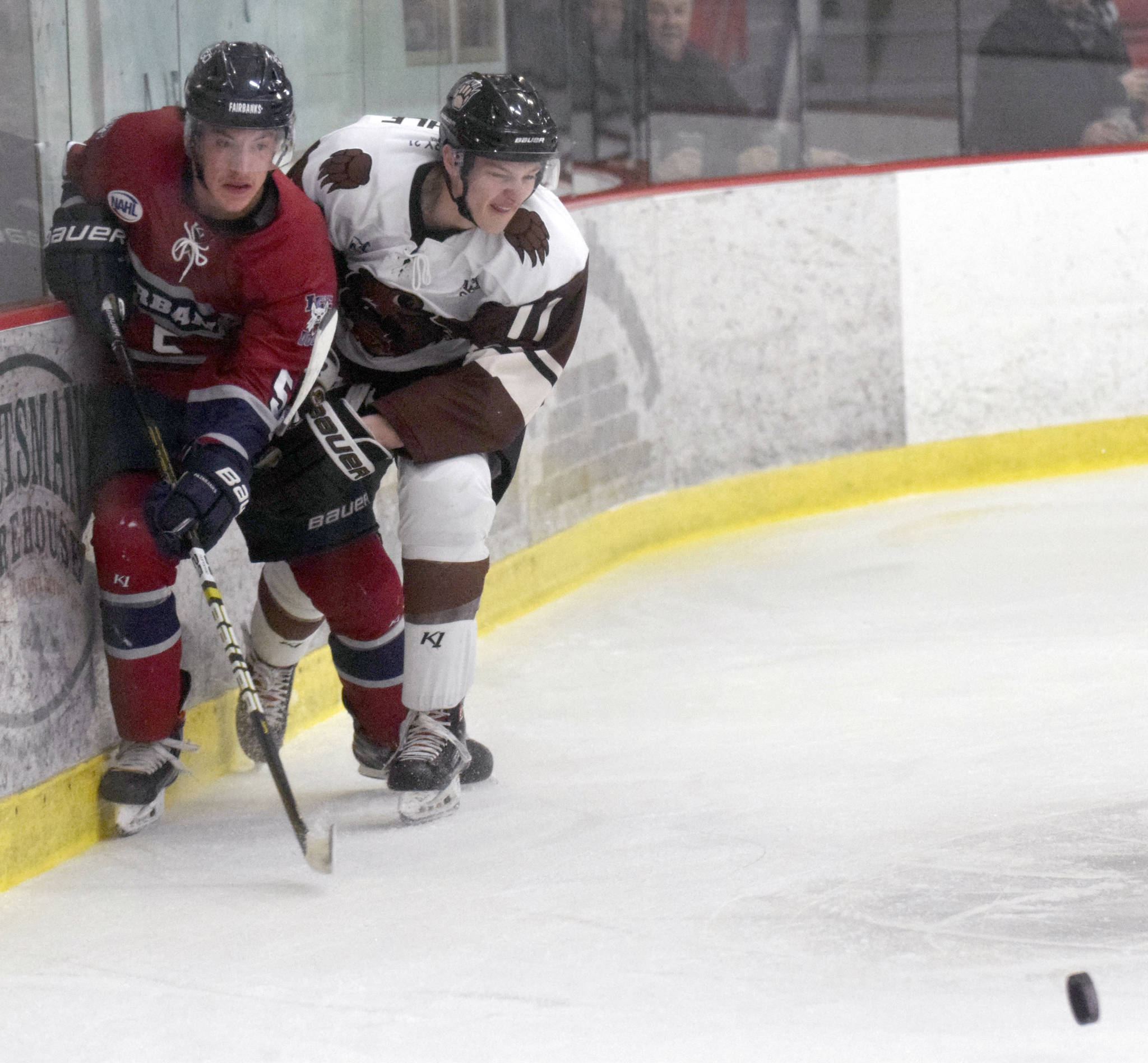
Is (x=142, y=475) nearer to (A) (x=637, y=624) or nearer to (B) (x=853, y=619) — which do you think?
(A) (x=637, y=624)

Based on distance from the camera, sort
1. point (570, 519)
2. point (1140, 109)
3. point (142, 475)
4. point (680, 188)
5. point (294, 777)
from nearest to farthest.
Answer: point (142, 475) < point (294, 777) < point (570, 519) < point (680, 188) < point (1140, 109)

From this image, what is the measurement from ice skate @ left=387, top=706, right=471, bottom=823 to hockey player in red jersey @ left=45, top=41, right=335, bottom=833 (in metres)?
0.34

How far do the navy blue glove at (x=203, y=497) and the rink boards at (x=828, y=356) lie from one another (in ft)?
4.71

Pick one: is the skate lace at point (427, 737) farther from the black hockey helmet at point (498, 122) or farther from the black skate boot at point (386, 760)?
the black hockey helmet at point (498, 122)

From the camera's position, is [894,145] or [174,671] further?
[894,145]

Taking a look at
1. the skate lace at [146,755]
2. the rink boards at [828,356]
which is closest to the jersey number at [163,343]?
the skate lace at [146,755]

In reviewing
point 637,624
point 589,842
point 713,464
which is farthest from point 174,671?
point 713,464

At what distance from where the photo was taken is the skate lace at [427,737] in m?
2.58

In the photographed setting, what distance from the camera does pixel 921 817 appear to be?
2.59 m

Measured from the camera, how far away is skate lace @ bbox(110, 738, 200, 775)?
2.52 metres

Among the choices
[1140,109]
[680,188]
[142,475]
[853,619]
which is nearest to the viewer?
[142,475]

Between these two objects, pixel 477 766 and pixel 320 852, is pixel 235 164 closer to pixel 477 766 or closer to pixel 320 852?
pixel 320 852

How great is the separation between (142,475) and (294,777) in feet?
2.06

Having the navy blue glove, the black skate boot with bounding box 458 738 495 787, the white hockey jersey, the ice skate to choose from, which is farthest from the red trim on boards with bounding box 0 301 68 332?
the black skate boot with bounding box 458 738 495 787
